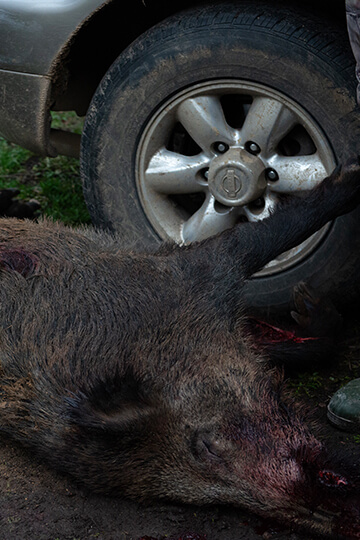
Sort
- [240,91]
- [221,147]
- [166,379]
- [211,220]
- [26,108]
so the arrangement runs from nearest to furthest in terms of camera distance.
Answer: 1. [166,379]
2. [240,91]
3. [221,147]
4. [211,220]
5. [26,108]

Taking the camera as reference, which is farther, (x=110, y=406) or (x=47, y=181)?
(x=47, y=181)

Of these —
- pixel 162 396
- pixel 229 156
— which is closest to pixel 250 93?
pixel 229 156

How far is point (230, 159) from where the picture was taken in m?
3.72

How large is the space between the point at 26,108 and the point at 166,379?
78.3 inches

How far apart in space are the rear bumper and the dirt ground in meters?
1.98

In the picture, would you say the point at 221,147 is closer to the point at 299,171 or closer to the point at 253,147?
the point at 253,147

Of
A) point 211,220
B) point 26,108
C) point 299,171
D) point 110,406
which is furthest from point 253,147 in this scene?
point 110,406

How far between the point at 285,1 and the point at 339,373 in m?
2.00

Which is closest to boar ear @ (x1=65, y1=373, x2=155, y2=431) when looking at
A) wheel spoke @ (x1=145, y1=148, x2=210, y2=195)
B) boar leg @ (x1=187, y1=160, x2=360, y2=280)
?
boar leg @ (x1=187, y1=160, x2=360, y2=280)

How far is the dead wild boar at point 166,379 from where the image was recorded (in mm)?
2688

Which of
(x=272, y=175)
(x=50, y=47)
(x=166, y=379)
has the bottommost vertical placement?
(x=166, y=379)

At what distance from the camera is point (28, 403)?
297cm

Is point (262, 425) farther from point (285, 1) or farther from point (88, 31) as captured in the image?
point (88, 31)

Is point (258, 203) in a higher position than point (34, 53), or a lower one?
lower
